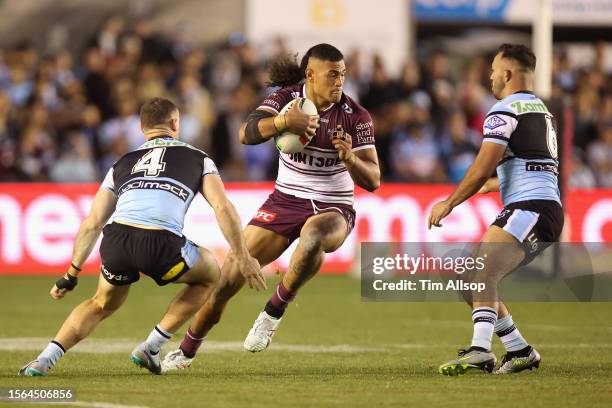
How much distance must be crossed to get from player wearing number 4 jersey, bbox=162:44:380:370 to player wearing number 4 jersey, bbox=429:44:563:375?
38.2 inches

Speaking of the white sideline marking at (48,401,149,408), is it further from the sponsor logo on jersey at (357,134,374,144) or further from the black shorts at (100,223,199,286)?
the sponsor logo on jersey at (357,134,374,144)

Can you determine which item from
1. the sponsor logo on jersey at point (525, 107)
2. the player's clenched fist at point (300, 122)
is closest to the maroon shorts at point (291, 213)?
the player's clenched fist at point (300, 122)

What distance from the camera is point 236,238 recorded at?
8.70 meters

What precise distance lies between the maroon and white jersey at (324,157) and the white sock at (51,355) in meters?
2.31

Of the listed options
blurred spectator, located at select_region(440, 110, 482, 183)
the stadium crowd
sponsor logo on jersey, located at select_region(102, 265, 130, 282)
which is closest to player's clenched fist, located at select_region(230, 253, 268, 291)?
sponsor logo on jersey, located at select_region(102, 265, 130, 282)

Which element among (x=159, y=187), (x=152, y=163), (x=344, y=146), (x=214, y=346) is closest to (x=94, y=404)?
(x=159, y=187)

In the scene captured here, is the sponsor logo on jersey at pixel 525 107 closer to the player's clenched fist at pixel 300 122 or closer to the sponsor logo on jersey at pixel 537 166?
the sponsor logo on jersey at pixel 537 166

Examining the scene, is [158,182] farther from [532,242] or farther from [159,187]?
[532,242]

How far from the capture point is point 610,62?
2608cm

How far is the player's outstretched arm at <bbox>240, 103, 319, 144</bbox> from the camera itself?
30.5 feet

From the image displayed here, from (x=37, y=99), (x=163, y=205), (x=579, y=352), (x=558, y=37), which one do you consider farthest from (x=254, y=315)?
(x=558, y=37)

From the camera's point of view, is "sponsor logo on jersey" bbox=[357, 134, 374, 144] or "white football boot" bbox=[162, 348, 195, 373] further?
"sponsor logo on jersey" bbox=[357, 134, 374, 144]

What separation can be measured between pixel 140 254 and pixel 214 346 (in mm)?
2964

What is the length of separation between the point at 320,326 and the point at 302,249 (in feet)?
13.3
